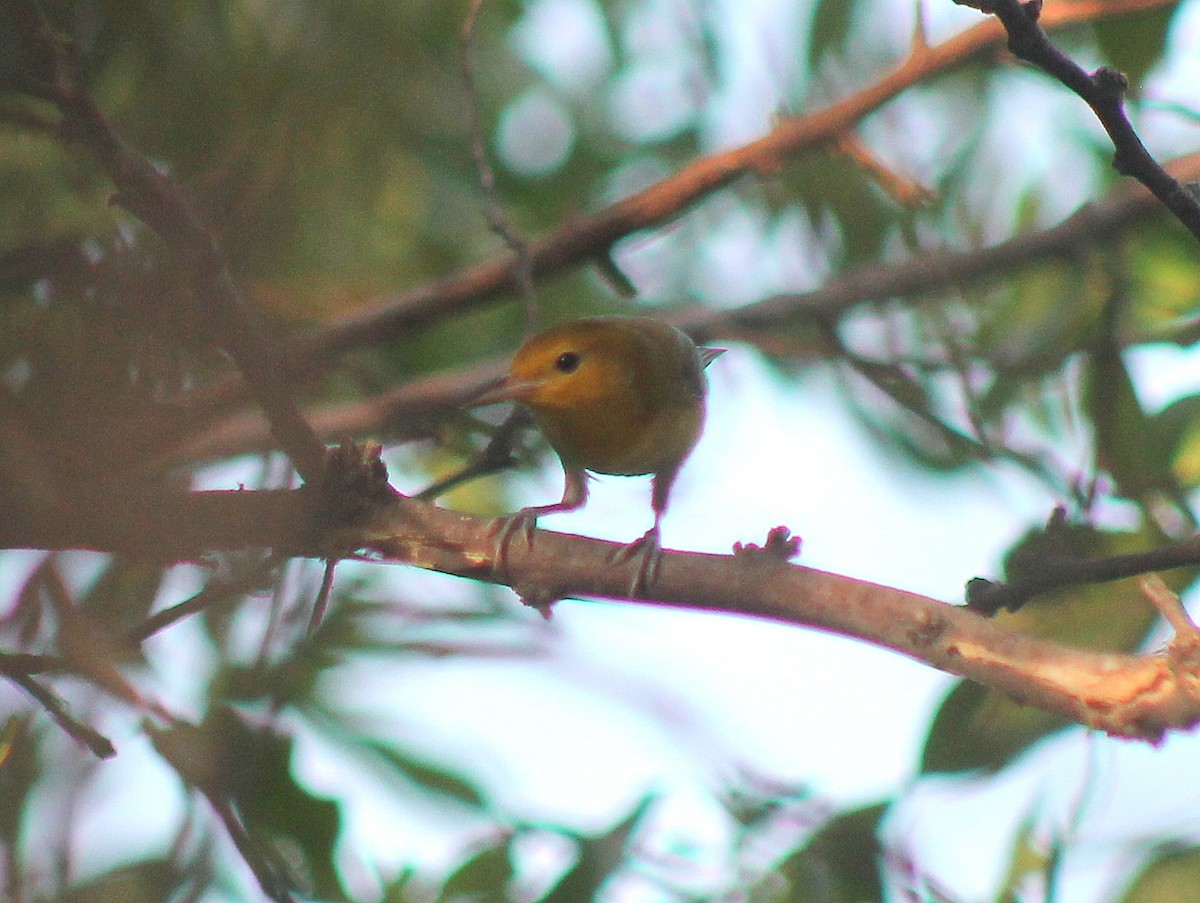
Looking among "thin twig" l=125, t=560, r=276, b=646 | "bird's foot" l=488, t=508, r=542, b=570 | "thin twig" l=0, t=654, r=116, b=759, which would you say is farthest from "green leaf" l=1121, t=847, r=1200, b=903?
"thin twig" l=0, t=654, r=116, b=759

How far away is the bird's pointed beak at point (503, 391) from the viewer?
304 cm

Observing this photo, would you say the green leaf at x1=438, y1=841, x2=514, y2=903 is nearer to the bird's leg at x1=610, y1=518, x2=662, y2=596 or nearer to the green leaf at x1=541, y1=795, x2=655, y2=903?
the green leaf at x1=541, y1=795, x2=655, y2=903

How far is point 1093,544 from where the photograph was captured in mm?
2424

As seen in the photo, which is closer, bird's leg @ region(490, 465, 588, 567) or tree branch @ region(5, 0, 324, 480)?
tree branch @ region(5, 0, 324, 480)

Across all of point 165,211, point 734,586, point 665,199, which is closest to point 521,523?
point 734,586

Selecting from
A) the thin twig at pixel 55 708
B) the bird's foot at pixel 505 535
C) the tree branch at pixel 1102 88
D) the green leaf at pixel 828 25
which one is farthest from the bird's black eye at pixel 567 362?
the tree branch at pixel 1102 88

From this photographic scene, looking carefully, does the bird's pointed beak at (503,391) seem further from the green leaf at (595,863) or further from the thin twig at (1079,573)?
the thin twig at (1079,573)

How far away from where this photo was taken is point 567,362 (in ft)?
10.3

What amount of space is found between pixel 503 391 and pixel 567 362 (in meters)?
0.18

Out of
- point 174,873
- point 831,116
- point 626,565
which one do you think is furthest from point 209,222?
point 831,116

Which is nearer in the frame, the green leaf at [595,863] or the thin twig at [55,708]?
the thin twig at [55,708]

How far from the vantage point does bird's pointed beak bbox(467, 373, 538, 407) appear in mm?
3041

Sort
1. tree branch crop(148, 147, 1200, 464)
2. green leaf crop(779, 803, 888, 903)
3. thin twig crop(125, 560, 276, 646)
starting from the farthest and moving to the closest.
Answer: tree branch crop(148, 147, 1200, 464) < green leaf crop(779, 803, 888, 903) < thin twig crop(125, 560, 276, 646)

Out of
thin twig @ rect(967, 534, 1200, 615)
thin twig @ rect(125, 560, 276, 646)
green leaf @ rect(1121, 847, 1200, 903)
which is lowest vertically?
green leaf @ rect(1121, 847, 1200, 903)
